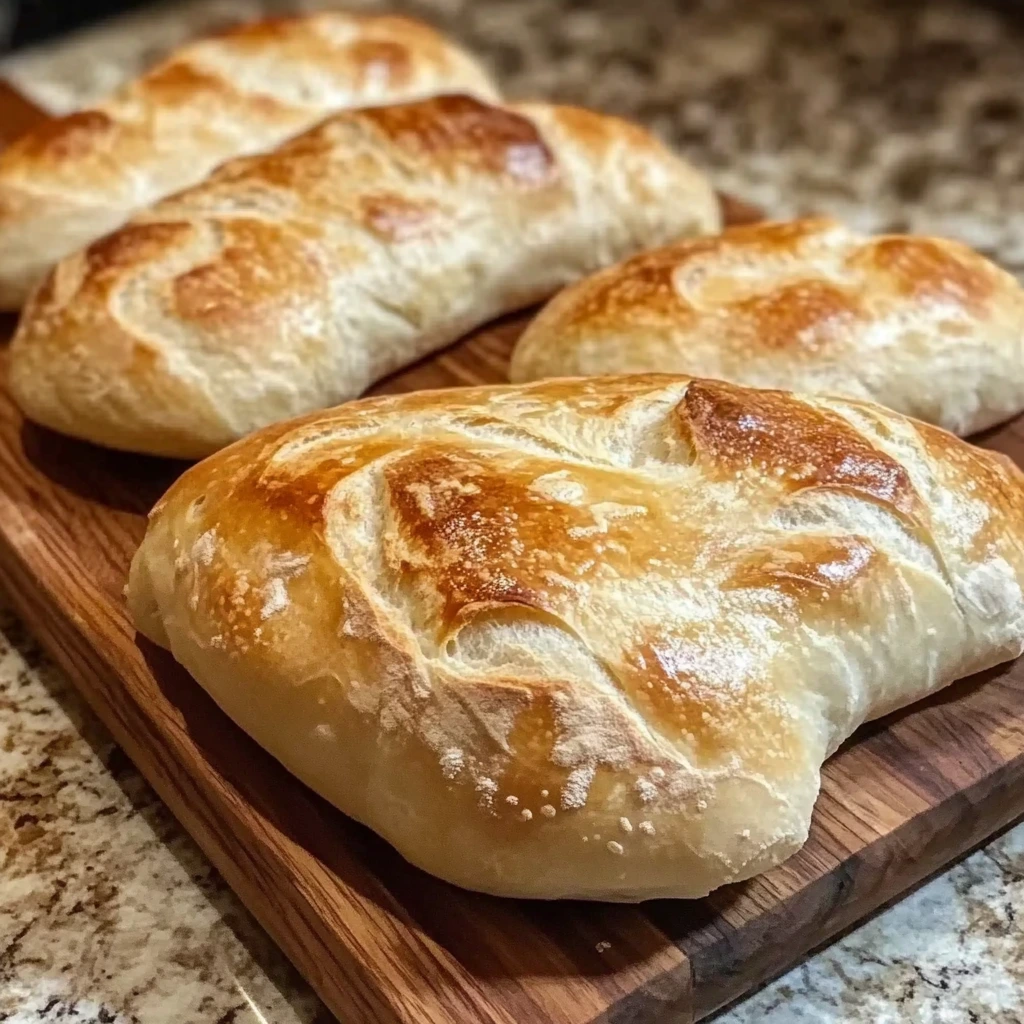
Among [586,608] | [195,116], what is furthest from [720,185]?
[586,608]

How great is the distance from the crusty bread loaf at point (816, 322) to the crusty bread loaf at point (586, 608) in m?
0.16

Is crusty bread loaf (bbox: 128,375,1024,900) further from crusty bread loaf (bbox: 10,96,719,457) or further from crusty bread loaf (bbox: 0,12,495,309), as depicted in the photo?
crusty bread loaf (bbox: 0,12,495,309)

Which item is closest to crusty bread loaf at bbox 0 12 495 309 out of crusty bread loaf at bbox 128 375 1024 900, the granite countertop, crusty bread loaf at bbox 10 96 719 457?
crusty bread loaf at bbox 10 96 719 457

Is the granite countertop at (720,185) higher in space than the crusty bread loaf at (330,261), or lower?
lower

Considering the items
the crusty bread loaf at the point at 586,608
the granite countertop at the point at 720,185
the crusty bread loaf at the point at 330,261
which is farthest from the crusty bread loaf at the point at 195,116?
the crusty bread loaf at the point at 586,608

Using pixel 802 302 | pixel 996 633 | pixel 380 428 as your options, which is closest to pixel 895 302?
pixel 802 302

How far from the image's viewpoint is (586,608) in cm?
84

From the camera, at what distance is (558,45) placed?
7.88ft

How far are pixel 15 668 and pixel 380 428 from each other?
0.43m

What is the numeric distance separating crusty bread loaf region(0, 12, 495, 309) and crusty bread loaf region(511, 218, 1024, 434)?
0.54 meters

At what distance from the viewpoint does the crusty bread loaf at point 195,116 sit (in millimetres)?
1471

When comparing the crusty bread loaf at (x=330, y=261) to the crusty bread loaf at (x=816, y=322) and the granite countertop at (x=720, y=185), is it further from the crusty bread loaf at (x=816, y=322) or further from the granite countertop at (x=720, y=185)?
the granite countertop at (x=720, y=185)

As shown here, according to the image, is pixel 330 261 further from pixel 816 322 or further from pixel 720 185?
pixel 720 185

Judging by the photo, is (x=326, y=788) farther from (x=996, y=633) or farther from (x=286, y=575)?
(x=996, y=633)
